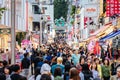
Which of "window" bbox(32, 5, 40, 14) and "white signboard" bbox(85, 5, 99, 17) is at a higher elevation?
"white signboard" bbox(85, 5, 99, 17)

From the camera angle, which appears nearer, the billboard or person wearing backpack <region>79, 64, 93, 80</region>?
person wearing backpack <region>79, 64, 93, 80</region>

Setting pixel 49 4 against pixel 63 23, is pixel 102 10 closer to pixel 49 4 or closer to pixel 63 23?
pixel 49 4

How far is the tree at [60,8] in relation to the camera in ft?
496

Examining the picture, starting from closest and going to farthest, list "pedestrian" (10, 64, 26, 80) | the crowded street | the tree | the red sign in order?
"pedestrian" (10, 64, 26, 80)
the crowded street
the red sign
the tree

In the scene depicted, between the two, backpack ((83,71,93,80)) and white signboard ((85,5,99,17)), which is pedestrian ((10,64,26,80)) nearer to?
backpack ((83,71,93,80))

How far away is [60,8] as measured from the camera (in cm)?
15162

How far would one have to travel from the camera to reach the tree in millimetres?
151125

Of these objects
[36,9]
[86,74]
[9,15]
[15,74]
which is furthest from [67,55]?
[36,9]

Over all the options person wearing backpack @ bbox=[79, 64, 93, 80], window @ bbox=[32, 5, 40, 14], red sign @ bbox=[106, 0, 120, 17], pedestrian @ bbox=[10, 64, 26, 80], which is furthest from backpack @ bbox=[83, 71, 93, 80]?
window @ bbox=[32, 5, 40, 14]

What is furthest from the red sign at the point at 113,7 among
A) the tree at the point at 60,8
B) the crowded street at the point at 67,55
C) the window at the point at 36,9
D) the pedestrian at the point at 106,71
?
the tree at the point at 60,8

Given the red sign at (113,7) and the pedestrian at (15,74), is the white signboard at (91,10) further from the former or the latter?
the pedestrian at (15,74)

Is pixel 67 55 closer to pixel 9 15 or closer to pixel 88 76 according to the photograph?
pixel 88 76

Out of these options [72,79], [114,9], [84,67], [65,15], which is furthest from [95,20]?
[65,15]

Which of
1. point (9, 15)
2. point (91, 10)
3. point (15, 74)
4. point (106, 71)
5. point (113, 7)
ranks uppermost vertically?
point (113, 7)
